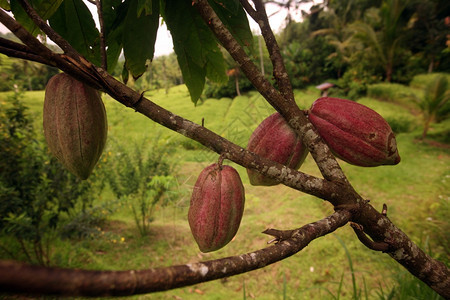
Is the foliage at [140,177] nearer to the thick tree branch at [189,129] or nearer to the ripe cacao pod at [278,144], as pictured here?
the ripe cacao pod at [278,144]

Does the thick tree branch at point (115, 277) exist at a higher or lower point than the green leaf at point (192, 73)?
lower

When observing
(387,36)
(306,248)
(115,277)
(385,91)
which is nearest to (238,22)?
(115,277)

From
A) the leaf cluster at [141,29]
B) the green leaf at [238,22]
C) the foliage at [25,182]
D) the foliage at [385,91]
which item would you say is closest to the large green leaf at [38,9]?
the leaf cluster at [141,29]

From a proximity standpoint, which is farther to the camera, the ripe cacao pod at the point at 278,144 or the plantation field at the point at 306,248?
the plantation field at the point at 306,248

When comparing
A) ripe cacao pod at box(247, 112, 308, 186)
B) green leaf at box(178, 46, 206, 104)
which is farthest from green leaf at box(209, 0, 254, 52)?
ripe cacao pod at box(247, 112, 308, 186)

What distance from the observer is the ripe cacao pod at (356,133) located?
569 millimetres

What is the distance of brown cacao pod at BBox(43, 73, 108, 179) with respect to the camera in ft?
1.69

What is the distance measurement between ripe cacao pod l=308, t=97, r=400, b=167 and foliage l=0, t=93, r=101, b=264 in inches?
104

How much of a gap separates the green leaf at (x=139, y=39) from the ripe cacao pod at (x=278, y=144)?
1.01 ft

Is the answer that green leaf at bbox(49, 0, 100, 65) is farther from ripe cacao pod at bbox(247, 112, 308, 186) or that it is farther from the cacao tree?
ripe cacao pod at bbox(247, 112, 308, 186)

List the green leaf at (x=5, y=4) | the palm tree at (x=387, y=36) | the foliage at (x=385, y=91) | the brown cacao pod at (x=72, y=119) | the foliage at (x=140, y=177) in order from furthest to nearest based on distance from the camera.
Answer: the palm tree at (x=387, y=36), the foliage at (x=385, y=91), the foliage at (x=140, y=177), the green leaf at (x=5, y=4), the brown cacao pod at (x=72, y=119)

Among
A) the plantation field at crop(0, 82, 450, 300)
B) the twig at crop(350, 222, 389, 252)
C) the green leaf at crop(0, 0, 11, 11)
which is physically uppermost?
the green leaf at crop(0, 0, 11, 11)

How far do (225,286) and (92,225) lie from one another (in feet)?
6.16

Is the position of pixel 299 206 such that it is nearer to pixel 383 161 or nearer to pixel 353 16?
pixel 383 161
